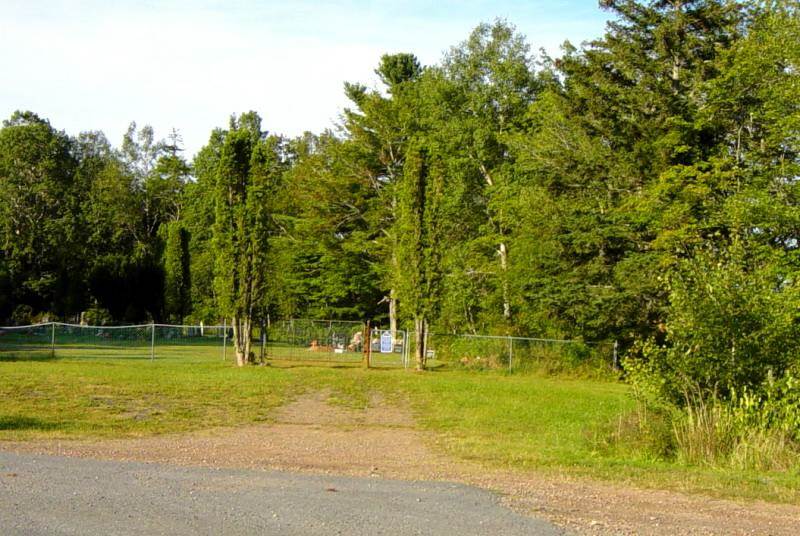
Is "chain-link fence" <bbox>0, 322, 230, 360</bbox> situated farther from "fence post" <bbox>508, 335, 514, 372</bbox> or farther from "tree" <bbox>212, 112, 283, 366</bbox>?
"fence post" <bbox>508, 335, 514, 372</bbox>

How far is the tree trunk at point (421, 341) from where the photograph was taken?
96.6 ft

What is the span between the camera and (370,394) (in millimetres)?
21969

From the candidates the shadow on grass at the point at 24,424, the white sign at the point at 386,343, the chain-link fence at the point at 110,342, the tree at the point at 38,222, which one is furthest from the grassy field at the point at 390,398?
the tree at the point at 38,222

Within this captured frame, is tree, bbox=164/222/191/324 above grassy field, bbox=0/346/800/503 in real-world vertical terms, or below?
above

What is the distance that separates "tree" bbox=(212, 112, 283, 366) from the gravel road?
1980cm

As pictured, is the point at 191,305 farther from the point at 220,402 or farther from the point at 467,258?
the point at 220,402

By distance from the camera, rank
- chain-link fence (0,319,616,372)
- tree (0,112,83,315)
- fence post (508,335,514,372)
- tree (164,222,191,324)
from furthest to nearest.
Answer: tree (164,222,191,324), tree (0,112,83,315), chain-link fence (0,319,616,372), fence post (508,335,514,372)

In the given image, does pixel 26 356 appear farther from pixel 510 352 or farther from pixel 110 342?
pixel 510 352

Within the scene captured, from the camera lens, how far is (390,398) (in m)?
21.2

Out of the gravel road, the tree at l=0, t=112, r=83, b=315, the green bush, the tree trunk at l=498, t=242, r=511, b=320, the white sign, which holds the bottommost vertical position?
the gravel road

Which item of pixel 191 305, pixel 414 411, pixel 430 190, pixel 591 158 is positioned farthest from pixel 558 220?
pixel 191 305

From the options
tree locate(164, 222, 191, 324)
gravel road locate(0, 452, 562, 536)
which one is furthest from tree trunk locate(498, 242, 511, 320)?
gravel road locate(0, 452, 562, 536)

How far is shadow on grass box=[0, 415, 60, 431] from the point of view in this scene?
14.3 metres

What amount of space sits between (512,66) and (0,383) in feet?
92.7
